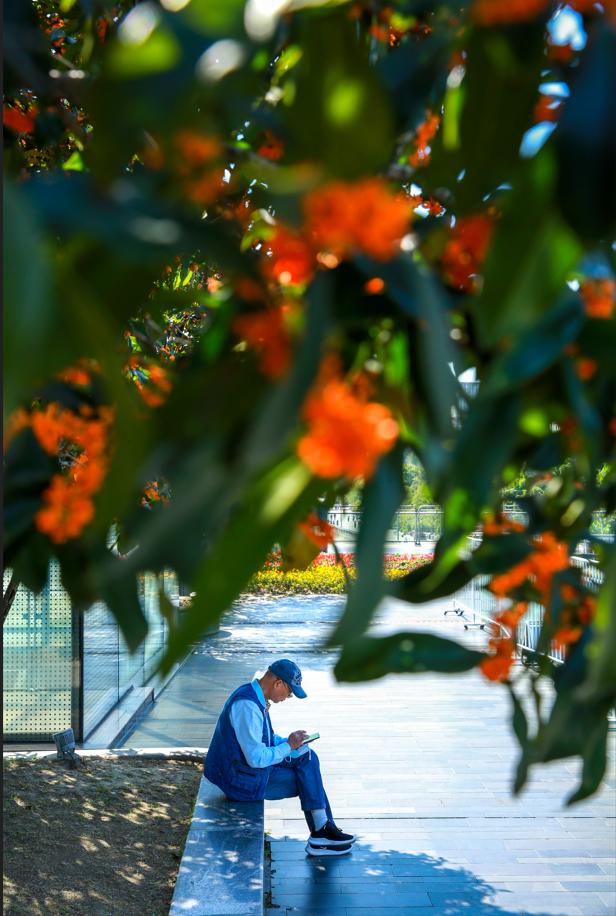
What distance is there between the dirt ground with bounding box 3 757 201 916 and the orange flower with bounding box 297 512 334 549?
111 inches

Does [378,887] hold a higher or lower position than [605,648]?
lower

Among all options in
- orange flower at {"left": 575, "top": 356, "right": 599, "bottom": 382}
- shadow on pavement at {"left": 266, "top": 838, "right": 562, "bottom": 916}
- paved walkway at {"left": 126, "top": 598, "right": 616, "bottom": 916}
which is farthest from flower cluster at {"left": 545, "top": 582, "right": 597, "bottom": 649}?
shadow on pavement at {"left": 266, "top": 838, "right": 562, "bottom": 916}

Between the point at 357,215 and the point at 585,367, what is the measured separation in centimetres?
23

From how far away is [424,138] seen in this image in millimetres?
634

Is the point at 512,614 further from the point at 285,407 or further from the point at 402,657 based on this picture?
the point at 285,407

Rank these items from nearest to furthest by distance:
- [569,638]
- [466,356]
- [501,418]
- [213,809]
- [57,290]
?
[57,290]
[501,418]
[466,356]
[569,638]
[213,809]

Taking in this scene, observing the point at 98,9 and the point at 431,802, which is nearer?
the point at 98,9

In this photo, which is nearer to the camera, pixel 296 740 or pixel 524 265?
pixel 524 265

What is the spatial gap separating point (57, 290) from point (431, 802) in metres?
4.74

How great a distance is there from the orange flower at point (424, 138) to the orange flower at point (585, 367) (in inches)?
8.2

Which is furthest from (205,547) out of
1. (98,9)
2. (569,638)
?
(98,9)

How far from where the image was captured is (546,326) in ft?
1.32

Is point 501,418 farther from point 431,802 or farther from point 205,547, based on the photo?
point 431,802

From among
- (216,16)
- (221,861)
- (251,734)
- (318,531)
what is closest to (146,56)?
(216,16)
